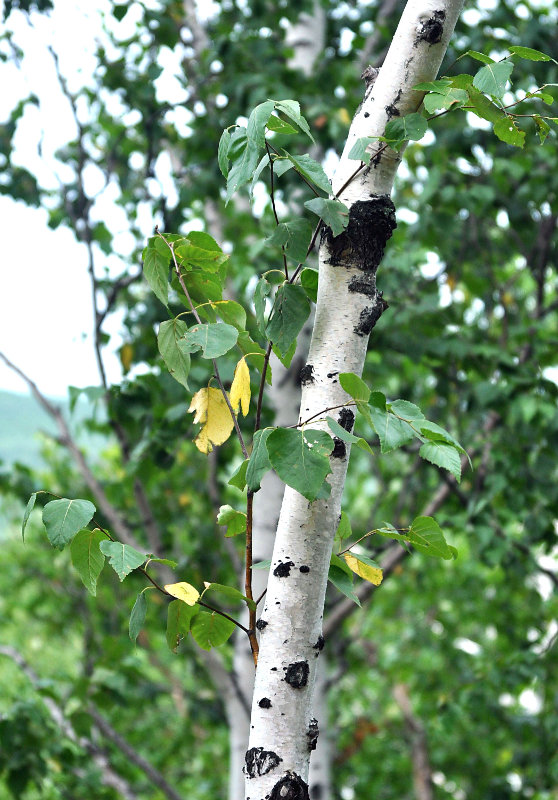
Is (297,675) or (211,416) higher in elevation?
(211,416)

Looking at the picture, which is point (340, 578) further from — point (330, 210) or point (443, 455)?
point (330, 210)

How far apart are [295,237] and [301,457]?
0.94ft

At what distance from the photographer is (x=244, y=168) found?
2.76 feet

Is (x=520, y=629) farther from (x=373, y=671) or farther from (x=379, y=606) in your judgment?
(x=373, y=671)

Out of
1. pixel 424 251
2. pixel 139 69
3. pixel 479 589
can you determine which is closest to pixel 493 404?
pixel 424 251

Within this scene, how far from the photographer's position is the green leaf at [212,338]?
855mm

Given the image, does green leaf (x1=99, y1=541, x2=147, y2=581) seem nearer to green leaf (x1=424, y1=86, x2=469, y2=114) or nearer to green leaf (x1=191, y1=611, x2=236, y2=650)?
green leaf (x1=191, y1=611, x2=236, y2=650)

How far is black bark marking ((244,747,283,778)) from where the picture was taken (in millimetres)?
822

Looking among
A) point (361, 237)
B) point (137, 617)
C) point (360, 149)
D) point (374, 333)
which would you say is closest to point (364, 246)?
point (361, 237)

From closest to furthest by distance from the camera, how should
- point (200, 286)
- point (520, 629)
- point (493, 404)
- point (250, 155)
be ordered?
point (250, 155)
point (200, 286)
point (493, 404)
point (520, 629)

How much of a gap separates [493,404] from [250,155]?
180cm

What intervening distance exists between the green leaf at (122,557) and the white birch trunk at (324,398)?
0.16 meters

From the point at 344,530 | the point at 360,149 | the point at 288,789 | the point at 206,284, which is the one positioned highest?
the point at 360,149

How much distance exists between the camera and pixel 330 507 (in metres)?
0.89
